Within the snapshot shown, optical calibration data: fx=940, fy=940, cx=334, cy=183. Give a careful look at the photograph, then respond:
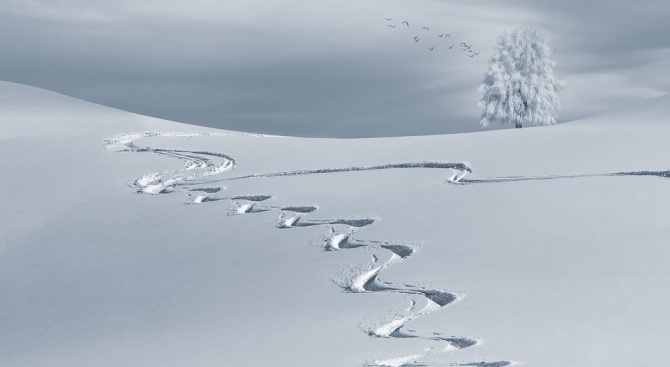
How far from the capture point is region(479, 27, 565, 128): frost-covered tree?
47.8 metres

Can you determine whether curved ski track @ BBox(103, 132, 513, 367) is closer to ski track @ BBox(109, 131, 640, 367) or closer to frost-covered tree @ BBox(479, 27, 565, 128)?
ski track @ BBox(109, 131, 640, 367)

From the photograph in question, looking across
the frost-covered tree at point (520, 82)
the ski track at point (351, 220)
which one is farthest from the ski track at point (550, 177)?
the frost-covered tree at point (520, 82)

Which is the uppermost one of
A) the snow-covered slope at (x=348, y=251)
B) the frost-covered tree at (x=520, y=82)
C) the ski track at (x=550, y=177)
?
the frost-covered tree at (x=520, y=82)

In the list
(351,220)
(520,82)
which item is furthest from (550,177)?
Result: (520,82)

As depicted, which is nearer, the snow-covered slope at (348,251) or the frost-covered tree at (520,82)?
the snow-covered slope at (348,251)

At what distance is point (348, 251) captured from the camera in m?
15.9

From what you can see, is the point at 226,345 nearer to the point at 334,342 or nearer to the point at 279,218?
the point at 334,342

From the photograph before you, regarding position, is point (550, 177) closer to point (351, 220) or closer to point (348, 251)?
point (351, 220)

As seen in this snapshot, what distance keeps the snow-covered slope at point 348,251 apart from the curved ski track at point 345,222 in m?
0.05

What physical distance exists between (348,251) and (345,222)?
1980 mm

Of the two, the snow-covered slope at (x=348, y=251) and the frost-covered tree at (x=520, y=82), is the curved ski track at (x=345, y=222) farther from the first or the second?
the frost-covered tree at (x=520, y=82)

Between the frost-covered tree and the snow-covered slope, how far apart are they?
2322 cm

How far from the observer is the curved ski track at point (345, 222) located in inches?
469

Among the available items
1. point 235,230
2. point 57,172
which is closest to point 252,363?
point 235,230
